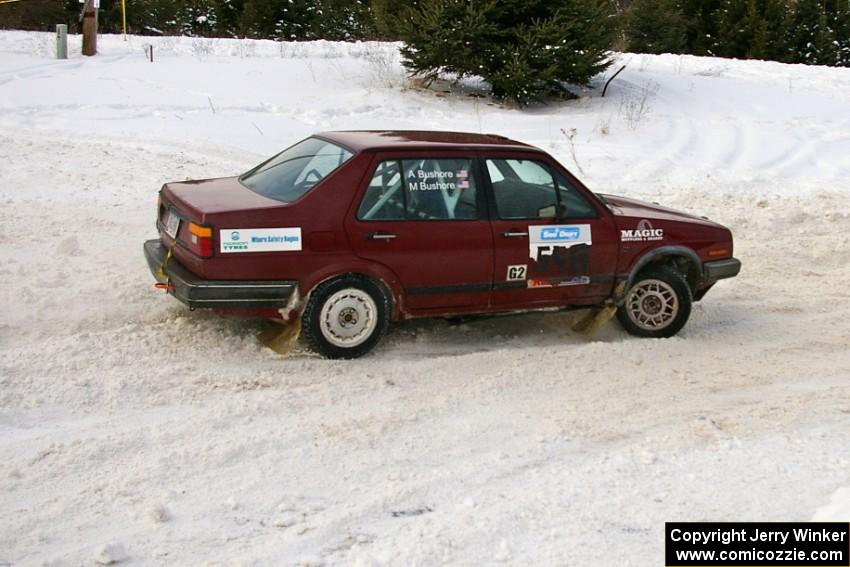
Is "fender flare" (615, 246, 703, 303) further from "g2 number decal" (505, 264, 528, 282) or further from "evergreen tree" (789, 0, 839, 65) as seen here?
"evergreen tree" (789, 0, 839, 65)

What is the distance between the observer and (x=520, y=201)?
22.2 ft

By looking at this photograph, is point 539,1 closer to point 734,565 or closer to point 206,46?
point 206,46

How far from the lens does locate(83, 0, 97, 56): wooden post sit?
16.2 metres

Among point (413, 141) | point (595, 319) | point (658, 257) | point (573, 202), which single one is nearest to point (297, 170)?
point (413, 141)

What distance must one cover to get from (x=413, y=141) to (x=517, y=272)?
119 centimetres

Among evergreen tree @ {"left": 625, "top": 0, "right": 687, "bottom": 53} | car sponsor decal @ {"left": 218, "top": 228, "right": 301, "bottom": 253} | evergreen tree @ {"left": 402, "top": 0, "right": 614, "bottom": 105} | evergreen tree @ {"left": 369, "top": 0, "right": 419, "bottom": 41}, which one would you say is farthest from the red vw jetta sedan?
evergreen tree @ {"left": 625, "top": 0, "right": 687, "bottom": 53}

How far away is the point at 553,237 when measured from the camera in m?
6.80

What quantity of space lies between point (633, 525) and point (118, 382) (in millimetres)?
3152

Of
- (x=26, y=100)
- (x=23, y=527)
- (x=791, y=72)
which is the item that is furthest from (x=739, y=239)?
(x=791, y=72)

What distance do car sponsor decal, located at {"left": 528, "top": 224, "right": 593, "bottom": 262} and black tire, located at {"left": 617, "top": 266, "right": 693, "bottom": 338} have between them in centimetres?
69

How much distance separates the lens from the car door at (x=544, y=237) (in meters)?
6.69

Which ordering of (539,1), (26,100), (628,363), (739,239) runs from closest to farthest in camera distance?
(628,363)
(739,239)
(26,100)
(539,1)

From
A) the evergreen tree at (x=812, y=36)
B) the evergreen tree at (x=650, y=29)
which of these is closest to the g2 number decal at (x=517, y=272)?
the evergreen tree at (x=650, y=29)

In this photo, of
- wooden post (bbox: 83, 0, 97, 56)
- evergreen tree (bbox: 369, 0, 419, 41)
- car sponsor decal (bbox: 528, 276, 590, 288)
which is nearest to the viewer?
car sponsor decal (bbox: 528, 276, 590, 288)
